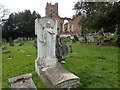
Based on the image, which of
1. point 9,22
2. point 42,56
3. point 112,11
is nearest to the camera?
point 42,56

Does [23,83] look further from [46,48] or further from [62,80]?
[46,48]

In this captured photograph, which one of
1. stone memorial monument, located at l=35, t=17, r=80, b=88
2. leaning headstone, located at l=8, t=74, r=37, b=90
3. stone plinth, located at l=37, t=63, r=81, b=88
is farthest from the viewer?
stone memorial monument, located at l=35, t=17, r=80, b=88

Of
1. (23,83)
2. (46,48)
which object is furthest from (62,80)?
(46,48)

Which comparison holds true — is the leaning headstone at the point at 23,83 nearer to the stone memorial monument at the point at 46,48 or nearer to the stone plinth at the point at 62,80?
the stone plinth at the point at 62,80

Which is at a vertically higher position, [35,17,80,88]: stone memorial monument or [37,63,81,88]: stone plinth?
[35,17,80,88]: stone memorial monument

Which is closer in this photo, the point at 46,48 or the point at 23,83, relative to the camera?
the point at 23,83

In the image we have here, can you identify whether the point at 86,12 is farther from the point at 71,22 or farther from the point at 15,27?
the point at 71,22

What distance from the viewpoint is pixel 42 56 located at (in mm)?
4770

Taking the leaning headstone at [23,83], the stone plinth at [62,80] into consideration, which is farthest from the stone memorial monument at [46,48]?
the leaning headstone at [23,83]

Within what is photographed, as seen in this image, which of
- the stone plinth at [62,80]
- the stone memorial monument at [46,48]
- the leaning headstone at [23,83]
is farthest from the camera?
the stone memorial monument at [46,48]

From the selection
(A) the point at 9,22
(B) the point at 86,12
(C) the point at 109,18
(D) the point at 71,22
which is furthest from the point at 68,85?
(D) the point at 71,22

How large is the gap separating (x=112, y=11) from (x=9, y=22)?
2626 cm

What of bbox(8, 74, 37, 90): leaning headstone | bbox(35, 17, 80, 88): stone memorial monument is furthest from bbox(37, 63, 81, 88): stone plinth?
bbox(8, 74, 37, 90): leaning headstone

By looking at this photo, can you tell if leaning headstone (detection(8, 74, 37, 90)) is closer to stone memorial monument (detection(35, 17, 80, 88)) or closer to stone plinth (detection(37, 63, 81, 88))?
stone plinth (detection(37, 63, 81, 88))
